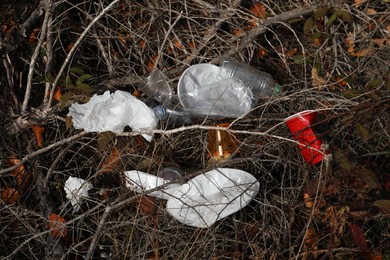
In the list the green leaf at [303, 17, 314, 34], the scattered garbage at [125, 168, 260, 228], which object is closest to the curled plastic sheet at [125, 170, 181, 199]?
the scattered garbage at [125, 168, 260, 228]

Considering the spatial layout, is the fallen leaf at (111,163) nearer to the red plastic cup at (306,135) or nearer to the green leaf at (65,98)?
the green leaf at (65,98)

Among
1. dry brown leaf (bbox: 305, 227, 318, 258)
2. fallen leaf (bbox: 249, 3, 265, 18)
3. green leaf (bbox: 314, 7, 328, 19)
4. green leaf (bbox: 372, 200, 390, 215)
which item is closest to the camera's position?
green leaf (bbox: 372, 200, 390, 215)

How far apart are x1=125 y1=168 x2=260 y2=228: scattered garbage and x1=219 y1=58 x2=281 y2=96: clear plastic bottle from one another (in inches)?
19.5

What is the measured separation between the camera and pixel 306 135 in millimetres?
2336

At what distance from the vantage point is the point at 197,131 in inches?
98.5

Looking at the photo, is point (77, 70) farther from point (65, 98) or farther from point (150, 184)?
point (150, 184)

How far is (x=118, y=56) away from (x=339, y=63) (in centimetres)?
103

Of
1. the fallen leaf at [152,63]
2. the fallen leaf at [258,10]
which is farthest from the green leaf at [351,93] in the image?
the fallen leaf at [152,63]

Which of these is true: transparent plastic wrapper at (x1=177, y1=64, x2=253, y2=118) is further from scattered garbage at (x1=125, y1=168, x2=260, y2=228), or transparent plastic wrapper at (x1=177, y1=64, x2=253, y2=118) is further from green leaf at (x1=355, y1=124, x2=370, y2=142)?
green leaf at (x1=355, y1=124, x2=370, y2=142)

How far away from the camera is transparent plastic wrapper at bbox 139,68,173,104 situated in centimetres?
257

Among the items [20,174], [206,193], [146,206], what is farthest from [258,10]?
[20,174]

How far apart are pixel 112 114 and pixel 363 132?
986 millimetres

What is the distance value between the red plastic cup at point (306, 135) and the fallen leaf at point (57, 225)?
97 centimetres

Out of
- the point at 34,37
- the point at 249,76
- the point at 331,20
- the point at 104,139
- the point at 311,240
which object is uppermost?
the point at 331,20
